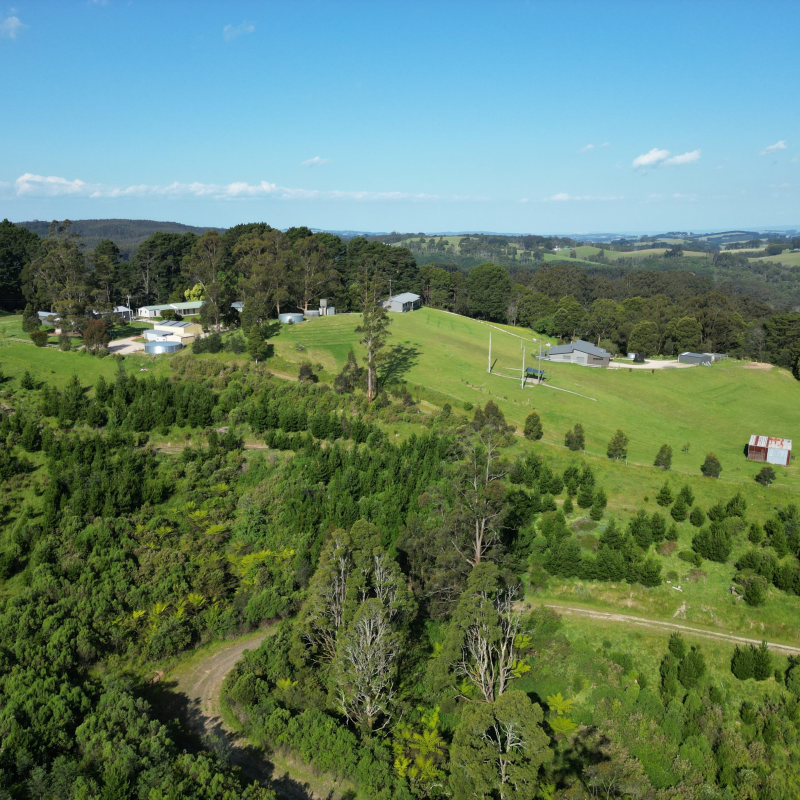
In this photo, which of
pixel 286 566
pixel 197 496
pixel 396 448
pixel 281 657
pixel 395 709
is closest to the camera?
pixel 395 709

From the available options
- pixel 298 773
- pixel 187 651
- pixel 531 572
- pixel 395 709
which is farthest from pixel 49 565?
pixel 531 572

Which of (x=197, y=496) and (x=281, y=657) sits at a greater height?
(x=197, y=496)

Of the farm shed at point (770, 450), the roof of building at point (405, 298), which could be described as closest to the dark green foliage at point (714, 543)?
the farm shed at point (770, 450)

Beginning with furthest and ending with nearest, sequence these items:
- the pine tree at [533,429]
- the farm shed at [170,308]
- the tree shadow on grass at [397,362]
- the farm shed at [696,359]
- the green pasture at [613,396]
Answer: the farm shed at [696,359] → the farm shed at [170,308] → the tree shadow on grass at [397,362] → the pine tree at [533,429] → the green pasture at [613,396]

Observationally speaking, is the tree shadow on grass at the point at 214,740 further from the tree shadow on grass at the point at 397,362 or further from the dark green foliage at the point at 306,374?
the tree shadow on grass at the point at 397,362

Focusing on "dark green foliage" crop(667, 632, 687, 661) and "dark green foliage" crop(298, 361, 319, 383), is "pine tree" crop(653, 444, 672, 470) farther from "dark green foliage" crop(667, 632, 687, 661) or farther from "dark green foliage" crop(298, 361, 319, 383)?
"dark green foliage" crop(298, 361, 319, 383)

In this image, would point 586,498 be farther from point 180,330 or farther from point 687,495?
point 180,330

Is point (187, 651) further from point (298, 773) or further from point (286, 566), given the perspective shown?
point (298, 773)
